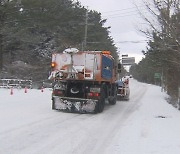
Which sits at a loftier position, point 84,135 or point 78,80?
point 78,80

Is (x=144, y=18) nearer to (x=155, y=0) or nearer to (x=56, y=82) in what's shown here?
(x=155, y=0)

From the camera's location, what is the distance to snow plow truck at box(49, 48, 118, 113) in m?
18.6

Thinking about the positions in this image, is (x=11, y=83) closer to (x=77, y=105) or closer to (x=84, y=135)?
(x=77, y=105)

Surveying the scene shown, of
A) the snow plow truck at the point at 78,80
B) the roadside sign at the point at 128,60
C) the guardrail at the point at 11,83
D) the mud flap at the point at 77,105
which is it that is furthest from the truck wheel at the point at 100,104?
the guardrail at the point at 11,83

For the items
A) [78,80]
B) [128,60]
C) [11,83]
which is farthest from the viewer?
[11,83]

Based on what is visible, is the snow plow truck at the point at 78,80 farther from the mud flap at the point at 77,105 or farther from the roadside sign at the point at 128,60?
the roadside sign at the point at 128,60

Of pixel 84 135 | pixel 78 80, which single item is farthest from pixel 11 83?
pixel 84 135

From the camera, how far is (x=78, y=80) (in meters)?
19.1

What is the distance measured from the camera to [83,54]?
18.6m

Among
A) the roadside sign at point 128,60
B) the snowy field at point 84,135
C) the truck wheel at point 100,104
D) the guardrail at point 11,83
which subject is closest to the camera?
the snowy field at point 84,135

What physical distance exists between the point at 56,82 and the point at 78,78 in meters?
1.43

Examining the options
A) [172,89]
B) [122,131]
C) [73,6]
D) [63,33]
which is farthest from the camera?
[73,6]

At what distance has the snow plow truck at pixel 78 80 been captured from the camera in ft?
61.0

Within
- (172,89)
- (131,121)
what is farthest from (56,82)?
(172,89)
